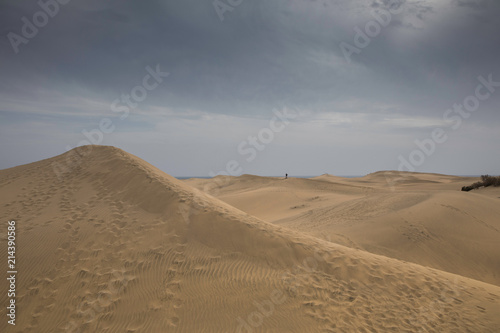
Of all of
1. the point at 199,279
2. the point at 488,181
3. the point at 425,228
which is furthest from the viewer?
the point at 488,181

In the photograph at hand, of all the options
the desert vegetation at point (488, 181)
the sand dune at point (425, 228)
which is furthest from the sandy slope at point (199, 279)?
the desert vegetation at point (488, 181)

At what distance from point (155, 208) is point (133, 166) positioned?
11.6 ft

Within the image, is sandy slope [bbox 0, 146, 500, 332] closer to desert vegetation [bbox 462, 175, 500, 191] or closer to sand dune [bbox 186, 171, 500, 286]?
sand dune [bbox 186, 171, 500, 286]

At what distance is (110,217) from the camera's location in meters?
7.75

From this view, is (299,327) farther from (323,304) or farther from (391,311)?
(391,311)

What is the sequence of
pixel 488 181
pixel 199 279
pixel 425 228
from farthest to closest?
pixel 488 181, pixel 425 228, pixel 199 279

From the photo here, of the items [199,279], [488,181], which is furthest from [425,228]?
[488,181]

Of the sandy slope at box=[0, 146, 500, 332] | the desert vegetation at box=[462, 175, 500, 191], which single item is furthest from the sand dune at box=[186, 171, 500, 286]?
the sandy slope at box=[0, 146, 500, 332]

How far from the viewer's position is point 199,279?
5.75 metres

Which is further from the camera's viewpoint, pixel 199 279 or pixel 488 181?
pixel 488 181

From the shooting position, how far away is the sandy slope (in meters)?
4.84

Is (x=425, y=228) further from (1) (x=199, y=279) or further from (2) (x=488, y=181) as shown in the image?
(2) (x=488, y=181)

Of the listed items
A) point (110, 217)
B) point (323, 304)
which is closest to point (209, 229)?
point (110, 217)

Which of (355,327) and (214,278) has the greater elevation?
(214,278)
